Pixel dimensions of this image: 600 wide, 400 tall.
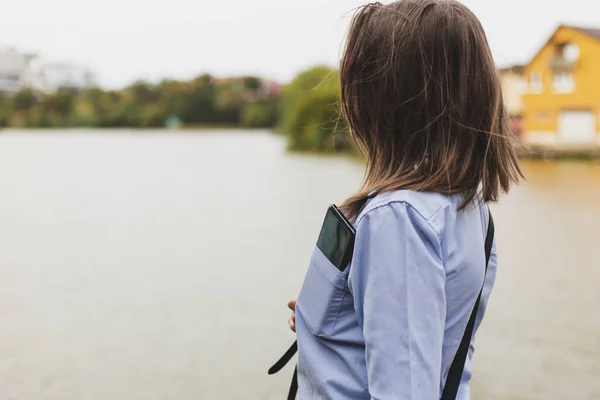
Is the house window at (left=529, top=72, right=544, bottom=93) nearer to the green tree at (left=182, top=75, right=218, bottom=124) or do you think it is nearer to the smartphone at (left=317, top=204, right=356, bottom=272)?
the smartphone at (left=317, top=204, right=356, bottom=272)

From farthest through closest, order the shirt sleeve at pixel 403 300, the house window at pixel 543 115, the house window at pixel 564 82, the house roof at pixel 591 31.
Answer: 1. the house window at pixel 543 115
2. the house window at pixel 564 82
3. the house roof at pixel 591 31
4. the shirt sleeve at pixel 403 300

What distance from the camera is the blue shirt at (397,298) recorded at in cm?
75

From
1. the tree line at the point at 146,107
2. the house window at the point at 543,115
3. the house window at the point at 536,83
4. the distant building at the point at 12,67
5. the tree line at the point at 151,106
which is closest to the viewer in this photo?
the house window at the point at 543,115

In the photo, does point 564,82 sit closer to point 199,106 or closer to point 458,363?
point 458,363

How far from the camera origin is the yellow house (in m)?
19.8

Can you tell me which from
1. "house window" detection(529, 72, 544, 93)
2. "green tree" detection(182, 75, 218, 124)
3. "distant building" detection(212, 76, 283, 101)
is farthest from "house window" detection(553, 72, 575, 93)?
"green tree" detection(182, 75, 218, 124)

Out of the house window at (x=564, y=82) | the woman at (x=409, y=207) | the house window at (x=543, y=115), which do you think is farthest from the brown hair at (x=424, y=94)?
the house window at (x=543, y=115)

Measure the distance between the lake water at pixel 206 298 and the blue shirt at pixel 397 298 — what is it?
2.25 m

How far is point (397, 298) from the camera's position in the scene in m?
0.76

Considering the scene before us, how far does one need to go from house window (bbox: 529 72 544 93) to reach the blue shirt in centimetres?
2173

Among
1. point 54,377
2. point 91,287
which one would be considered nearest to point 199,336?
point 54,377

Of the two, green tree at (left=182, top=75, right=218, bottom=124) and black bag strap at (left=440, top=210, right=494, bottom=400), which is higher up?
black bag strap at (left=440, top=210, right=494, bottom=400)

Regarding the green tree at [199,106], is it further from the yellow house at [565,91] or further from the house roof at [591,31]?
the house roof at [591,31]

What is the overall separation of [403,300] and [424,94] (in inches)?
10.1
